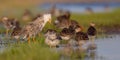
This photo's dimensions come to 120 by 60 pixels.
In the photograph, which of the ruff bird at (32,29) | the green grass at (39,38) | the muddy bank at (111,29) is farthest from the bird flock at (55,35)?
the muddy bank at (111,29)

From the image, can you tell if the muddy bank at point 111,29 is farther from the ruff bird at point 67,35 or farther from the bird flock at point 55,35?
the ruff bird at point 67,35

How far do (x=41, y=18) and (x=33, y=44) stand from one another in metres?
2.88

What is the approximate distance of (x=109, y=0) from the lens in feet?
136

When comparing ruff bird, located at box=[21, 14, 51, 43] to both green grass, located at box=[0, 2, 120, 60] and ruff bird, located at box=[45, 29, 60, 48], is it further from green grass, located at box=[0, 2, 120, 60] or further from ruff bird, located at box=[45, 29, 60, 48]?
ruff bird, located at box=[45, 29, 60, 48]

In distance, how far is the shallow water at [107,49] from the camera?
15531 mm

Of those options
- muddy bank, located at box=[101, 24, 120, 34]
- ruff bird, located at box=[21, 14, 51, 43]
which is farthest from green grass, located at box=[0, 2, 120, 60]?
ruff bird, located at box=[21, 14, 51, 43]

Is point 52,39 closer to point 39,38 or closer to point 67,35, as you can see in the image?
point 67,35

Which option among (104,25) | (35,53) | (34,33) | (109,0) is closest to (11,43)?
(34,33)

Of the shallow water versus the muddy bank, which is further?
the muddy bank

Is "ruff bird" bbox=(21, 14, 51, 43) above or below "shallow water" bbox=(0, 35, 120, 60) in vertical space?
above

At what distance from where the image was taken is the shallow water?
51.0 ft

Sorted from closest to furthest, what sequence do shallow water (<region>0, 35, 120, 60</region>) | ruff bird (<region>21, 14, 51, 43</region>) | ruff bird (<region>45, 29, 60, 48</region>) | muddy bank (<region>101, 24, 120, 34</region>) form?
shallow water (<region>0, 35, 120, 60</region>) < ruff bird (<region>45, 29, 60, 48</region>) < ruff bird (<region>21, 14, 51, 43</region>) < muddy bank (<region>101, 24, 120, 34</region>)

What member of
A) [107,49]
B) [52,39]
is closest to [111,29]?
[107,49]

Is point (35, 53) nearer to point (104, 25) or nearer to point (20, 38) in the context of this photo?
point (20, 38)
